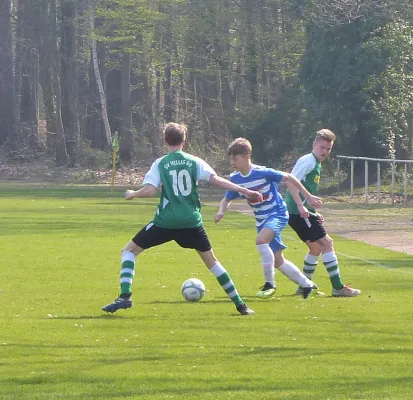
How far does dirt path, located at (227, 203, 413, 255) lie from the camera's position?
22625 mm

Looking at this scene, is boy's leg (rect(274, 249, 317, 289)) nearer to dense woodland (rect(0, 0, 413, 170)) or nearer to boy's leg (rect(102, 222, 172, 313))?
boy's leg (rect(102, 222, 172, 313))

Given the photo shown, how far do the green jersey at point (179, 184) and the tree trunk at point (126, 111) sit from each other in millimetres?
49861

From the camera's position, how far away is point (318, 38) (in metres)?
42.4

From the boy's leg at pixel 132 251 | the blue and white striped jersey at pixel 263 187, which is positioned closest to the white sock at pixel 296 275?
the blue and white striped jersey at pixel 263 187

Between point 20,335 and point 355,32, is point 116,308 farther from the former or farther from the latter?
Answer: point 355,32

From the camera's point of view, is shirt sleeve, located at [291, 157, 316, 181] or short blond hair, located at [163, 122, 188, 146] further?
shirt sleeve, located at [291, 157, 316, 181]

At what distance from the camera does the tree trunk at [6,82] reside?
66.7 m

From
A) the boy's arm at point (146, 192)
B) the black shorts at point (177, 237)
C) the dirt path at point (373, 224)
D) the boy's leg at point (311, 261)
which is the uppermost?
the boy's arm at point (146, 192)

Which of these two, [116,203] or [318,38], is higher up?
[318,38]

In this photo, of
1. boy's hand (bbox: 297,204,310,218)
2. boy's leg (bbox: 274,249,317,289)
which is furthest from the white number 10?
boy's leg (bbox: 274,249,317,289)

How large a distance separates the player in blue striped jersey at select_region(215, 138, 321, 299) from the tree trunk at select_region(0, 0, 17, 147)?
177ft

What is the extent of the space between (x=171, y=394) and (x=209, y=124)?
53.6 m

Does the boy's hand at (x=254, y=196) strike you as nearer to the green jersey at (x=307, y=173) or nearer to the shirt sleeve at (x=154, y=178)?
the shirt sleeve at (x=154, y=178)

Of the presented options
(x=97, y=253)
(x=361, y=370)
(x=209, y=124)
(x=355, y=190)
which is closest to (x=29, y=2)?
(x=209, y=124)
